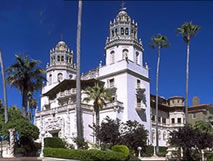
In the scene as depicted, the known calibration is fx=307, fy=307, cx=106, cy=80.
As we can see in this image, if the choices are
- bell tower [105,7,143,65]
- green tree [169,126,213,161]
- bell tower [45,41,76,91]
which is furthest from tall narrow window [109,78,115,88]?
green tree [169,126,213,161]

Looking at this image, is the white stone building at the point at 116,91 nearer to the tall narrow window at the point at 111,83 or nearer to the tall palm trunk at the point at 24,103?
the tall narrow window at the point at 111,83

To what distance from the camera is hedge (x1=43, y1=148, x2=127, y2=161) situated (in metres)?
23.8

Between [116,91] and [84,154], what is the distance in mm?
24061

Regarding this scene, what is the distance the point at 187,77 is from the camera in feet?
144

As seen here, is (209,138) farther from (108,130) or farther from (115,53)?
(115,53)

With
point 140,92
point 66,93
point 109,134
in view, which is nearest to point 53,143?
point 109,134

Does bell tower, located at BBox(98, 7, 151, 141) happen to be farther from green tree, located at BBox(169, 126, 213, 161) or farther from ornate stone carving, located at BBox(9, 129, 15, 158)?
ornate stone carving, located at BBox(9, 129, 15, 158)

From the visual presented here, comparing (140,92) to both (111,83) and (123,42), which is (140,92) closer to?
(111,83)

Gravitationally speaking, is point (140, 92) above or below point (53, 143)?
above

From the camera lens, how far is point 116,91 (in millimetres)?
47219

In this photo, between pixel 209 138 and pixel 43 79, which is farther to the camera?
pixel 43 79

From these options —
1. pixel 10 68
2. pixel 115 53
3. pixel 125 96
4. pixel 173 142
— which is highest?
pixel 115 53

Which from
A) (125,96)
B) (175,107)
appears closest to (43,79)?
(125,96)

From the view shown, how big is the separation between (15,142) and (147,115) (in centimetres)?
2485
